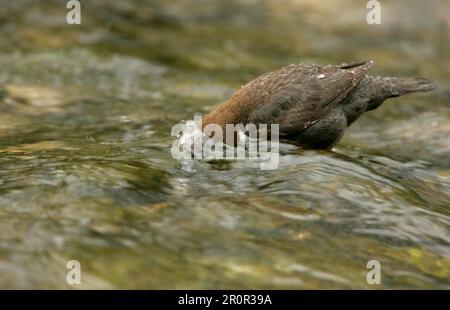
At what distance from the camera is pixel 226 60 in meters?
11.2

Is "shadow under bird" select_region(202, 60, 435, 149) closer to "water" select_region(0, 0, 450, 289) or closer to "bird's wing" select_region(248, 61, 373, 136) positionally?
"bird's wing" select_region(248, 61, 373, 136)

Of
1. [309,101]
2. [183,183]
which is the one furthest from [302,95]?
[183,183]

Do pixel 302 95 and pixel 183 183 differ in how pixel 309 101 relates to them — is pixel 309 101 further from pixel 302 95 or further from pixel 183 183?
pixel 183 183

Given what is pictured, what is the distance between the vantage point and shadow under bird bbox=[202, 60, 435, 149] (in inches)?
260

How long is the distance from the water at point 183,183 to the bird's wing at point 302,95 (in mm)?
514

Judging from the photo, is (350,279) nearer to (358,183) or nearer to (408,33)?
(358,183)

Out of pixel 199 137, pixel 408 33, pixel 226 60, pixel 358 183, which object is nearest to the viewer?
pixel 358 183

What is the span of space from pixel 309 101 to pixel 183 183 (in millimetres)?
1919

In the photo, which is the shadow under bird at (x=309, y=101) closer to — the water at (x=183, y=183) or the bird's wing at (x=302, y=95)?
the bird's wing at (x=302, y=95)

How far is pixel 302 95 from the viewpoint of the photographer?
679cm

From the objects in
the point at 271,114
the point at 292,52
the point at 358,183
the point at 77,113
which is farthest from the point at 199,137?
the point at 292,52
